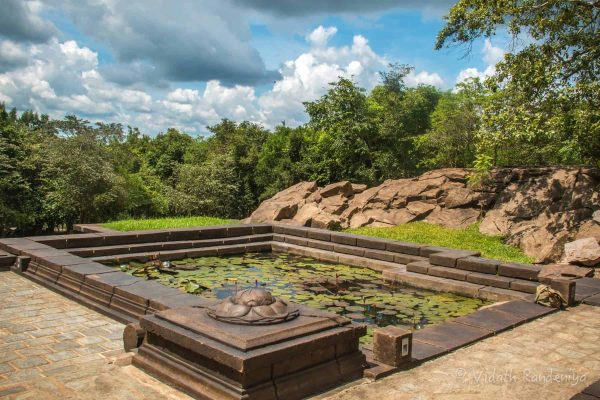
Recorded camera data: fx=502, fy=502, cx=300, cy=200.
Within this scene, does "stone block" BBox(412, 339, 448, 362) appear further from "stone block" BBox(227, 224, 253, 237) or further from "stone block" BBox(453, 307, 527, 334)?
"stone block" BBox(227, 224, 253, 237)

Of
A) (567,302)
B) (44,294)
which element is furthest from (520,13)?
(44,294)

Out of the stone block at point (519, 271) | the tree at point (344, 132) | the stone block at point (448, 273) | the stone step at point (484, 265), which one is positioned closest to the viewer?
the stone block at point (519, 271)

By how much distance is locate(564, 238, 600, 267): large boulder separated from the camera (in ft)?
30.2

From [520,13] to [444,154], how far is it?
31.5ft

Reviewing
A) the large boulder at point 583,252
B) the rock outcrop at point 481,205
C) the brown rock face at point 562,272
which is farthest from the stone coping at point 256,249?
the rock outcrop at point 481,205

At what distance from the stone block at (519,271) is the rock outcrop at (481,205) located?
203 cm

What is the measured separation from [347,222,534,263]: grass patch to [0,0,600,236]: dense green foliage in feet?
6.46

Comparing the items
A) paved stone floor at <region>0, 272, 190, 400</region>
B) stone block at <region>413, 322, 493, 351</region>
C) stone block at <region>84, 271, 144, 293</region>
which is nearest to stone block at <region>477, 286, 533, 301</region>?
stone block at <region>413, 322, 493, 351</region>

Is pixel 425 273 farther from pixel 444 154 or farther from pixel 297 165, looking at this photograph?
pixel 297 165

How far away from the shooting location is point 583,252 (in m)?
9.29

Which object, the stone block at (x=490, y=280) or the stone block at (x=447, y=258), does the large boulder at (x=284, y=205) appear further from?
the stone block at (x=490, y=280)

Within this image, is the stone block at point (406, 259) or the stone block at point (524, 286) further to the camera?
the stone block at point (406, 259)

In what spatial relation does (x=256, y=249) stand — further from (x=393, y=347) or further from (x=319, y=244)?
(x=393, y=347)

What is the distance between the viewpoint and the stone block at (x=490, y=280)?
8.34m
